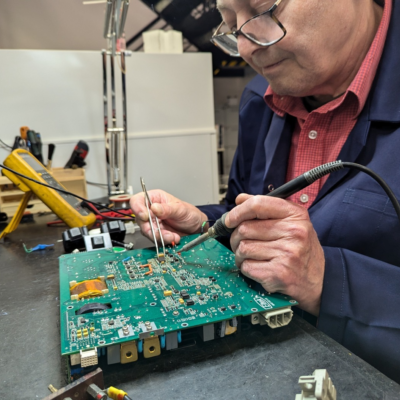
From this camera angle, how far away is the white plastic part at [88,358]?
1.64 feet

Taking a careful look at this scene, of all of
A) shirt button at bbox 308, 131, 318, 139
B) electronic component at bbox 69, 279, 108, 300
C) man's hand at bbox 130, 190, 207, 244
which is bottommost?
electronic component at bbox 69, 279, 108, 300

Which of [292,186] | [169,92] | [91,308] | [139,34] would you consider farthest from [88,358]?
[139,34]

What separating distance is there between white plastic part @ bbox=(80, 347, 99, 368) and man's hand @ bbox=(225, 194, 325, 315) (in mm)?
324

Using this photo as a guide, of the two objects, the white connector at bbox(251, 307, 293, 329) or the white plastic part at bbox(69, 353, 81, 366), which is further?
the white connector at bbox(251, 307, 293, 329)

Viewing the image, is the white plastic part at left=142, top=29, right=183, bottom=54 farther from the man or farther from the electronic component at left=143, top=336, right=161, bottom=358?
the electronic component at left=143, top=336, right=161, bottom=358

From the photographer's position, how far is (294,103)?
1.10 m

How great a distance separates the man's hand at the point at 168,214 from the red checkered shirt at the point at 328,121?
0.33 m

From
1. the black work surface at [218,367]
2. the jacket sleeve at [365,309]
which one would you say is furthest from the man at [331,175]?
the black work surface at [218,367]

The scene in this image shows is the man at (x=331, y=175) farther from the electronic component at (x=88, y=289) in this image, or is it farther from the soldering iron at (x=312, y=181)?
the electronic component at (x=88, y=289)

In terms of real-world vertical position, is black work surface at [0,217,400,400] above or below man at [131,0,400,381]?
below

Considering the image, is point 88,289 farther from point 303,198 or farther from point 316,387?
point 303,198

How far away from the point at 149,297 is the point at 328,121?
683 millimetres

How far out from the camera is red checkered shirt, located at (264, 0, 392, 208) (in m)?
0.89

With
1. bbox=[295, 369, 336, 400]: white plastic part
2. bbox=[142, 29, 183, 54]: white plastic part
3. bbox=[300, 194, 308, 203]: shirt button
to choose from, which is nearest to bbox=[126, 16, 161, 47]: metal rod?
bbox=[142, 29, 183, 54]: white plastic part
